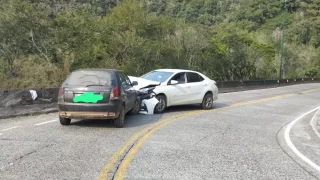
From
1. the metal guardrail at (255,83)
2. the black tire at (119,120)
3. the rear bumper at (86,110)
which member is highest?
the rear bumper at (86,110)

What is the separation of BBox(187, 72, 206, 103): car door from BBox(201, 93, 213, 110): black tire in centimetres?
27

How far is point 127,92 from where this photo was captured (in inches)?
415

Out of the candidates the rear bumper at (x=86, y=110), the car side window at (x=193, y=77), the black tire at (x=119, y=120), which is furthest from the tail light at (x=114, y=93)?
the car side window at (x=193, y=77)

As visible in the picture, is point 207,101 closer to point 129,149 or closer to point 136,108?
point 136,108

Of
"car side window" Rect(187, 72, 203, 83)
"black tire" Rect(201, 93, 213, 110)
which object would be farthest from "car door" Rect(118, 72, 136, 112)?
"black tire" Rect(201, 93, 213, 110)

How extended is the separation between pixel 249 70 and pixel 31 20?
3868 centimetres

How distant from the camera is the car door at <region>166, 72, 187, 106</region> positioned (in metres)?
13.3

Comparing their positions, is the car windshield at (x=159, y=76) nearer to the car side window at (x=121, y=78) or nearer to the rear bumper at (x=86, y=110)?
the car side window at (x=121, y=78)

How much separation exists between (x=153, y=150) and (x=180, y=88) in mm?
6606

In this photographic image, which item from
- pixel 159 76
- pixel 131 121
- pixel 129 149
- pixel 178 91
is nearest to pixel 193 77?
pixel 178 91

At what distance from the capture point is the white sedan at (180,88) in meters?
13.1

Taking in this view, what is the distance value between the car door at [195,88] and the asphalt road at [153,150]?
263 centimetres

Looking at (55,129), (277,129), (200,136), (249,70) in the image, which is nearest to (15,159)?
(55,129)

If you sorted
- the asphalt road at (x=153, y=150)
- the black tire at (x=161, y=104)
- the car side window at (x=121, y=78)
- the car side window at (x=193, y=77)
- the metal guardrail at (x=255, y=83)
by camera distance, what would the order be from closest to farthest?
the asphalt road at (x=153, y=150) → the car side window at (x=121, y=78) → the black tire at (x=161, y=104) → the car side window at (x=193, y=77) → the metal guardrail at (x=255, y=83)
